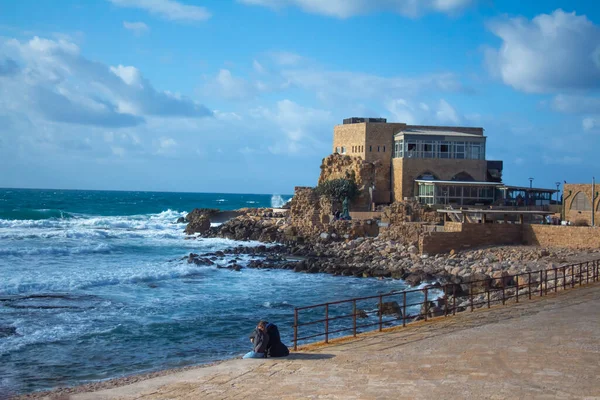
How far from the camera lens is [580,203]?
33250 mm

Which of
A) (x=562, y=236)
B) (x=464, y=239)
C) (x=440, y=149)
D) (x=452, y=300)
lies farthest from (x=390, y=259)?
(x=440, y=149)

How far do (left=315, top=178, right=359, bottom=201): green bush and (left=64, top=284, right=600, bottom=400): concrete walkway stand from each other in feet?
96.7

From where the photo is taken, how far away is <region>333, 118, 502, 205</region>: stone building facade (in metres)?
39.6

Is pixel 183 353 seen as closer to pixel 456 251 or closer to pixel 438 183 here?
pixel 456 251

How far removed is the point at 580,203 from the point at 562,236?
5.35 m

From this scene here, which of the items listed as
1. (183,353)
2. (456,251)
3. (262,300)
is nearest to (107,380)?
(183,353)

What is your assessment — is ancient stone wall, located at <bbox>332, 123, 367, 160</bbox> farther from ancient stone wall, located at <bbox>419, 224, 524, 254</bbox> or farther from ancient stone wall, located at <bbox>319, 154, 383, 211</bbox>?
ancient stone wall, located at <bbox>419, 224, 524, 254</bbox>

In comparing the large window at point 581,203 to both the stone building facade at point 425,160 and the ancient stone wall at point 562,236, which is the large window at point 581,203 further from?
the stone building facade at point 425,160

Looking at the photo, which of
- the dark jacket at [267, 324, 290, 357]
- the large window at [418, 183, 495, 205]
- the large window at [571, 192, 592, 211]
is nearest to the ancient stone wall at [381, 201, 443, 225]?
the large window at [418, 183, 495, 205]

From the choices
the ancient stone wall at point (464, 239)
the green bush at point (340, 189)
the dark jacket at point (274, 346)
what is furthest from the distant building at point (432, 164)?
the dark jacket at point (274, 346)

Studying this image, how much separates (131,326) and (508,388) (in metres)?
11.4

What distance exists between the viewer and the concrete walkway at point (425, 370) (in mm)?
8906

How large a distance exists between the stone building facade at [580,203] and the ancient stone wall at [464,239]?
13.9ft

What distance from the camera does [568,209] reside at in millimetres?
33906
